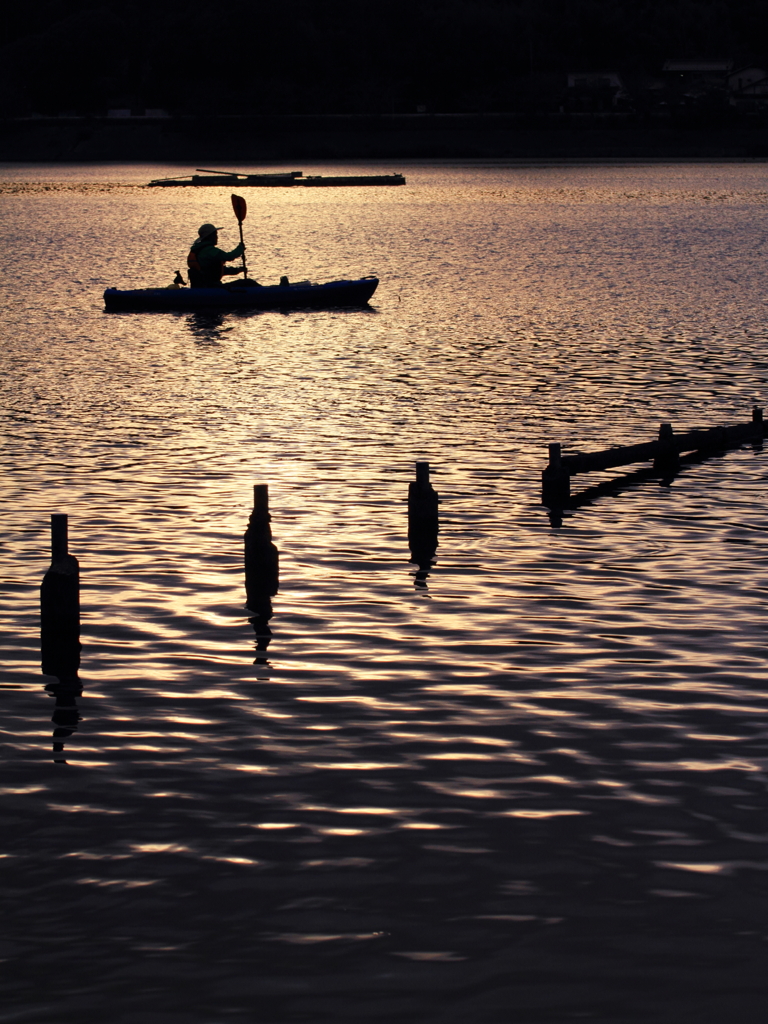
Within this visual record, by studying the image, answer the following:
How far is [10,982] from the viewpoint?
25.9 feet

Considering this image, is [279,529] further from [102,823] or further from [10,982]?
[10,982]

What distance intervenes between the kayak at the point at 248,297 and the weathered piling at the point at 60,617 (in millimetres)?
27787

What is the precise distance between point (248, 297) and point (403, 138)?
13788cm

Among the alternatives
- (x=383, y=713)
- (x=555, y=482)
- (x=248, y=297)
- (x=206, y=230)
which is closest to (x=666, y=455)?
(x=555, y=482)

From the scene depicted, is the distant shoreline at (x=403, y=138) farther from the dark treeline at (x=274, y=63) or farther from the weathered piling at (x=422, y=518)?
the weathered piling at (x=422, y=518)

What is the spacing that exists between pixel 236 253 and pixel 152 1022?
3255 cm

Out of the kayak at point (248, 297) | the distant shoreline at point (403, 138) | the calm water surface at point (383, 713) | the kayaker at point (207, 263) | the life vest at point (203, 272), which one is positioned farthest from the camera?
the distant shoreline at point (403, 138)

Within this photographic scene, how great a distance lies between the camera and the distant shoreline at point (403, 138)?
166m

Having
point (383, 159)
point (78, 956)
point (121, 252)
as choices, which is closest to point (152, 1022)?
point (78, 956)

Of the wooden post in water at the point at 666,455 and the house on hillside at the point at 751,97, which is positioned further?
the house on hillside at the point at 751,97

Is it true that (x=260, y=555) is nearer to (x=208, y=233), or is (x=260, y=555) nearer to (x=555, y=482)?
(x=555, y=482)

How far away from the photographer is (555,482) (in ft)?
61.8

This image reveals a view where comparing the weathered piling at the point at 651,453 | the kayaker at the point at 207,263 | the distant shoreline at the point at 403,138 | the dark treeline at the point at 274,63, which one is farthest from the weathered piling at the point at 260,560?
the dark treeline at the point at 274,63

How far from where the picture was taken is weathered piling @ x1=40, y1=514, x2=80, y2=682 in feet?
42.3
